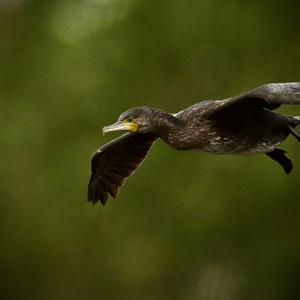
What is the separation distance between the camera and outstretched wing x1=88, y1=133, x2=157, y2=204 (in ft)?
24.5

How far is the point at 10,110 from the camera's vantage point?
1424 centimetres

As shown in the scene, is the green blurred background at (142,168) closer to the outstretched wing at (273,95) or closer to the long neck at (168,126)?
the long neck at (168,126)

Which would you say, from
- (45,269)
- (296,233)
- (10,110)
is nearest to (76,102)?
(10,110)

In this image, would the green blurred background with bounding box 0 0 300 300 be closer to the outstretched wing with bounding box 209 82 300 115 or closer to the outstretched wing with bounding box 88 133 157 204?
the outstretched wing with bounding box 88 133 157 204

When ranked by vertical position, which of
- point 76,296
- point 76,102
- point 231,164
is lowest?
point 76,296

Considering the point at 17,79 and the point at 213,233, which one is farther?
the point at 17,79

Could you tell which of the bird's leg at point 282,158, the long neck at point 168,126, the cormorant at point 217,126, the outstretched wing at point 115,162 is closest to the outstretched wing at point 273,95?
the cormorant at point 217,126

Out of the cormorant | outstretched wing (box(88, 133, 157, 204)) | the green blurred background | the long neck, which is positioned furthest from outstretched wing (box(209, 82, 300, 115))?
the green blurred background

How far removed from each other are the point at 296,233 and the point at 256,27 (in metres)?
2.03

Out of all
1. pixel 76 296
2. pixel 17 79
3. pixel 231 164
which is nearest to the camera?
pixel 231 164

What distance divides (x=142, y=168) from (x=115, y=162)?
17.9 feet

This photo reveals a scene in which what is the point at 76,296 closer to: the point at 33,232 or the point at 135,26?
the point at 33,232

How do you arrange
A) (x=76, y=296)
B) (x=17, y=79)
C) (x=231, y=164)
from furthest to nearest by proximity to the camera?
(x=17, y=79) → (x=76, y=296) → (x=231, y=164)

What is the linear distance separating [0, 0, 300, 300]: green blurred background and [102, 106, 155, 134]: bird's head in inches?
212
